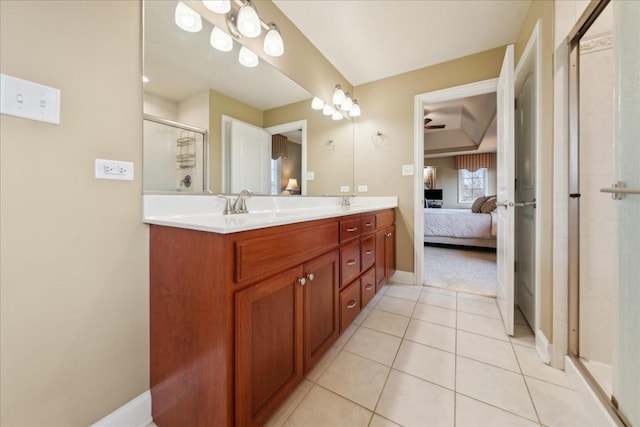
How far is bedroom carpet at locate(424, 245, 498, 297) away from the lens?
2.56 meters

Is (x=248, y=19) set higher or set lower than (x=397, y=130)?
higher

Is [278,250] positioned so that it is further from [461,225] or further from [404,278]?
[461,225]

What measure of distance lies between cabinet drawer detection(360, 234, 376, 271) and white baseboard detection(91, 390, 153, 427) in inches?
55.1

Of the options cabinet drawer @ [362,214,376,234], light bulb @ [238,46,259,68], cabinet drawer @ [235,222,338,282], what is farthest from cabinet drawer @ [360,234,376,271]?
light bulb @ [238,46,259,68]

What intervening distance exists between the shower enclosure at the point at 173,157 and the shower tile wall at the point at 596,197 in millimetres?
2023

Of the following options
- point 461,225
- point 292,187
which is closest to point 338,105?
point 292,187

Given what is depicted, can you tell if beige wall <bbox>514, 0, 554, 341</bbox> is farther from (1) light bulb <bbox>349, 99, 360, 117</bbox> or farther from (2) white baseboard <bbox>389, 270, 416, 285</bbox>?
(1) light bulb <bbox>349, 99, 360, 117</bbox>

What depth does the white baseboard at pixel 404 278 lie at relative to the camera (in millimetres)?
2621

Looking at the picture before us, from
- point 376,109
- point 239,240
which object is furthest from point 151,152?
point 376,109

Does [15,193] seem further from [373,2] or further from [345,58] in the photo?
[345,58]

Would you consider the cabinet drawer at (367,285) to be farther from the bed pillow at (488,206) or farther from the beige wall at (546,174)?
the bed pillow at (488,206)

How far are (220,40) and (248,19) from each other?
21 centimetres

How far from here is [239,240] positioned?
0.82m

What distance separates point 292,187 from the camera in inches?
82.1
